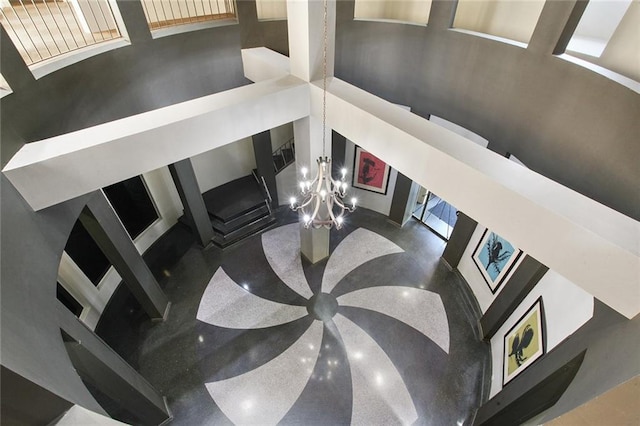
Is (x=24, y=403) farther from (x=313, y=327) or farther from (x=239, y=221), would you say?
(x=239, y=221)

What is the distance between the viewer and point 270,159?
7480 millimetres

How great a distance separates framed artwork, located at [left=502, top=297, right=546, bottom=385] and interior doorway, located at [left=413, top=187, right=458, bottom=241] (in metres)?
3.02

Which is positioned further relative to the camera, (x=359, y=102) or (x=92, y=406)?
(x=359, y=102)

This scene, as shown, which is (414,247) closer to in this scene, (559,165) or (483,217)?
(559,165)

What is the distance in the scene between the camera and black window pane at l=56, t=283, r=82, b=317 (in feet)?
16.7

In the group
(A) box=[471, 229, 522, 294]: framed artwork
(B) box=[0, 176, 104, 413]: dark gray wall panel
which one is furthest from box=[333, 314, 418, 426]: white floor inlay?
(B) box=[0, 176, 104, 413]: dark gray wall panel

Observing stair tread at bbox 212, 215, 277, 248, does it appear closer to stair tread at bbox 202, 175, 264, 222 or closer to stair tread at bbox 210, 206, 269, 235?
stair tread at bbox 210, 206, 269, 235

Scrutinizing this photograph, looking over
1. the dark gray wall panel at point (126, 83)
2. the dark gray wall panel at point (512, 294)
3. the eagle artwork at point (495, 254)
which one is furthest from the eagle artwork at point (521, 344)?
the dark gray wall panel at point (126, 83)

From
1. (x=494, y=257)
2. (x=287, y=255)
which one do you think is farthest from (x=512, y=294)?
A: (x=287, y=255)

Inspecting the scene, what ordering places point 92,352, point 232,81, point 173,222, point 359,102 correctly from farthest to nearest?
point 173,222 → point 232,81 → point 359,102 → point 92,352

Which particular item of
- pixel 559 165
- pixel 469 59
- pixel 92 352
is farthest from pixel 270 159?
pixel 559 165

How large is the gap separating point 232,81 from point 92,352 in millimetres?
4671

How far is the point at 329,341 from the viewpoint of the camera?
5.62 metres

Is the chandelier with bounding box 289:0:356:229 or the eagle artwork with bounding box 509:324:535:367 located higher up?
the chandelier with bounding box 289:0:356:229
